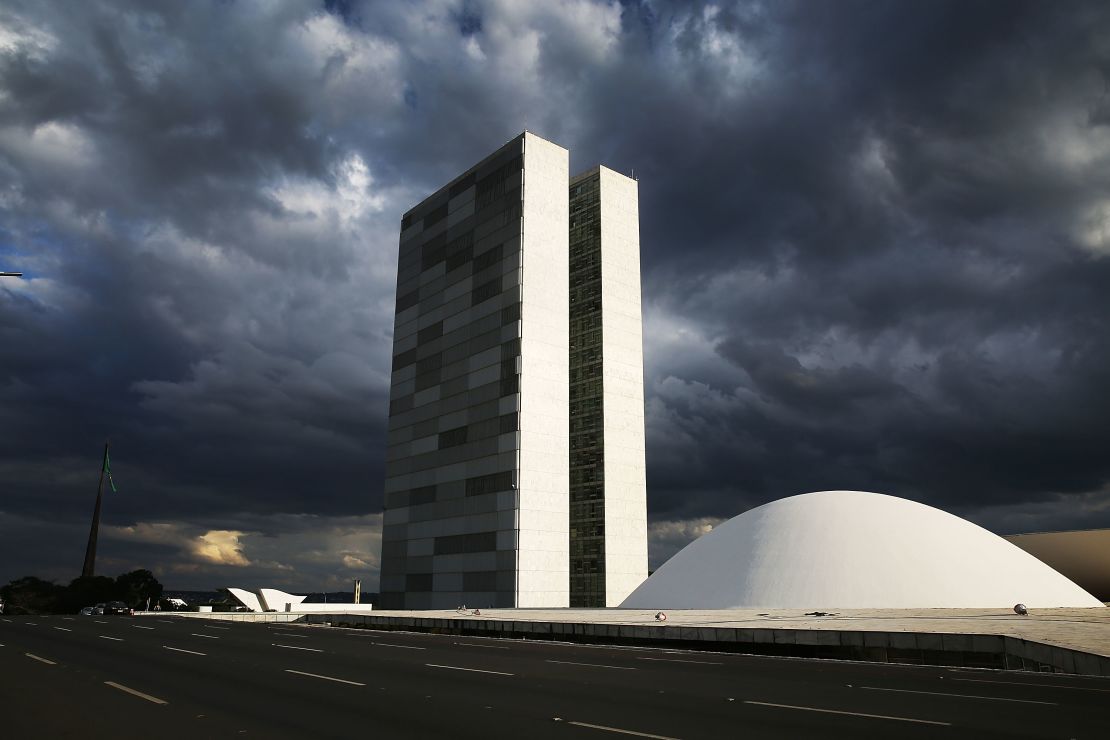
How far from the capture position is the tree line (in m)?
119

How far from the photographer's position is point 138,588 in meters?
124

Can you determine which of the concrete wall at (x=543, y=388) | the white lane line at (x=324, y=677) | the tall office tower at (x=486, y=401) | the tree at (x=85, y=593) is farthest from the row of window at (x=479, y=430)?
the tree at (x=85, y=593)

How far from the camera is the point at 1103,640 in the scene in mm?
20125

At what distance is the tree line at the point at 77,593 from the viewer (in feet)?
389

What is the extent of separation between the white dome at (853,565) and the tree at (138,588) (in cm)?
10103

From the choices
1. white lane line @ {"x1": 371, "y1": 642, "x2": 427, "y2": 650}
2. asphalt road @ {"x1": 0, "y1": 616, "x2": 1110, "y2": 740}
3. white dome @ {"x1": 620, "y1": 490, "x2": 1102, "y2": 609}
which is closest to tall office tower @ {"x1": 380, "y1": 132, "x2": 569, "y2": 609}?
white dome @ {"x1": 620, "y1": 490, "x2": 1102, "y2": 609}

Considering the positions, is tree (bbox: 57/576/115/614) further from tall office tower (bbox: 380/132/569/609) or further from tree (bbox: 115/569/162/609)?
tall office tower (bbox: 380/132/569/609)

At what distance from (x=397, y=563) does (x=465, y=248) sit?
33.8 m

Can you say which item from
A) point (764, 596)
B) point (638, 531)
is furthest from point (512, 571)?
point (764, 596)

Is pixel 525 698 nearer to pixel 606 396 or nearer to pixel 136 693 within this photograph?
pixel 136 693

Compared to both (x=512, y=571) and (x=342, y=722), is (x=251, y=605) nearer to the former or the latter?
(x=512, y=571)

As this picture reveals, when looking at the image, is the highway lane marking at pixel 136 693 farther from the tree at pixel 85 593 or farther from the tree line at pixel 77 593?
the tree at pixel 85 593

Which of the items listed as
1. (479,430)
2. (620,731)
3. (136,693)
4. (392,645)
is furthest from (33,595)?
(620,731)

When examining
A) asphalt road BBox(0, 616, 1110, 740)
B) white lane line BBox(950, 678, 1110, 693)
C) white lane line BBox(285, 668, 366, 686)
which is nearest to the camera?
asphalt road BBox(0, 616, 1110, 740)
